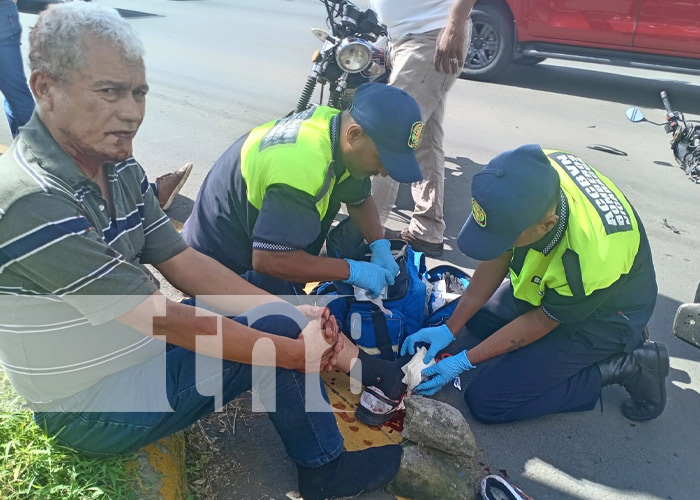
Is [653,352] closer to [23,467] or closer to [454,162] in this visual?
[23,467]

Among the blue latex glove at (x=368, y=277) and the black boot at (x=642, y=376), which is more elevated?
the blue latex glove at (x=368, y=277)

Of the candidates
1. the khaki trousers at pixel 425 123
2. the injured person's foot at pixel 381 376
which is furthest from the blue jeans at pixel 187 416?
the khaki trousers at pixel 425 123

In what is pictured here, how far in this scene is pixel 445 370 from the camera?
2777 mm

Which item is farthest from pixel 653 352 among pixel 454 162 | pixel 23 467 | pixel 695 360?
pixel 454 162

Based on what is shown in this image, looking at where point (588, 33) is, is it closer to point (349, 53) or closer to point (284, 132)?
point (349, 53)

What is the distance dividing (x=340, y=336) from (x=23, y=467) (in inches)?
42.0

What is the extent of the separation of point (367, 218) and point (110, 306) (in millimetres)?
1722

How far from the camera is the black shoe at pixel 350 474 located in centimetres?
218

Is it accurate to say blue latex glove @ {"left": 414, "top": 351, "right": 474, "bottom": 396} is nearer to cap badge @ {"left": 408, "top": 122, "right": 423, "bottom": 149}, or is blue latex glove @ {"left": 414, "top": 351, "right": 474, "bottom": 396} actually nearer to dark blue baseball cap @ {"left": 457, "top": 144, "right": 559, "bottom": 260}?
dark blue baseball cap @ {"left": 457, "top": 144, "right": 559, "bottom": 260}

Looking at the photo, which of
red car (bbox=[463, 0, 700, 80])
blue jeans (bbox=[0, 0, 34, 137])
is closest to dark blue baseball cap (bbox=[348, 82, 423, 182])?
blue jeans (bbox=[0, 0, 34, 137])

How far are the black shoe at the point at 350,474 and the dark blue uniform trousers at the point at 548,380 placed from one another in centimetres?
64

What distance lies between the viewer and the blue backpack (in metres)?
2.91

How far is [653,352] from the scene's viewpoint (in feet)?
8.99

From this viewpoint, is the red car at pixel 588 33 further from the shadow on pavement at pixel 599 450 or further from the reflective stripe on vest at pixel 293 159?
the reflective stripe on vest at pixel 293 159
